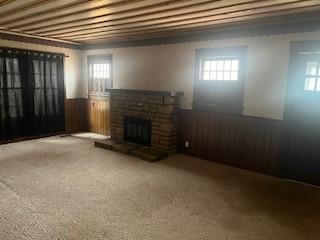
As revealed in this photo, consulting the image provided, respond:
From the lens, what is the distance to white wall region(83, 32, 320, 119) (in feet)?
12.5

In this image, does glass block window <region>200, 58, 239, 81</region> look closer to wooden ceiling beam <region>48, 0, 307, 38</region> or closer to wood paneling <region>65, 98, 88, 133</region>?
wooden ceiling beam <region>48, 0, 307, 38</region>

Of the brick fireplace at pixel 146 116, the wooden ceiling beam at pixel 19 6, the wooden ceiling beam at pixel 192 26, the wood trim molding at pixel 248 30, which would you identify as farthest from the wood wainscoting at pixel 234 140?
the wooden ceiling beam at pixel 19 6

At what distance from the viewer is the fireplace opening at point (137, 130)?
17.0 ft

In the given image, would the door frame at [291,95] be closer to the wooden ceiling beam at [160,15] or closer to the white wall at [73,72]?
the wooden ceiling beam at [160,15]

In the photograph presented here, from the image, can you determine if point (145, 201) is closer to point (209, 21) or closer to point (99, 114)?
point (209, 21)

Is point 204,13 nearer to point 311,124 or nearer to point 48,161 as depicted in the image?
point 311,124

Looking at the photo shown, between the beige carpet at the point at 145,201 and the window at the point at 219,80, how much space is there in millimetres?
1094

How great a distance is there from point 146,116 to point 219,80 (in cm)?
164

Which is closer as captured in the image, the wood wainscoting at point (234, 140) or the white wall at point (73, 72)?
the wood wainscoting at point (234, 140)

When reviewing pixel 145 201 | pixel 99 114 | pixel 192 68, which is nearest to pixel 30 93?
pixel 99 114

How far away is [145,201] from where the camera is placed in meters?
3.01

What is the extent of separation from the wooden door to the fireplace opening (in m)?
2.60

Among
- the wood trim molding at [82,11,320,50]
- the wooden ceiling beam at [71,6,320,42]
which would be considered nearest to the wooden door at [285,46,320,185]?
the wood trim molding at [82,11,320,50]

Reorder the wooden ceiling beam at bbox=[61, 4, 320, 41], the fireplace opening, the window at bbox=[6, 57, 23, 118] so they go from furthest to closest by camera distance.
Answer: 1. the window at bbox=[6, 57, 23, 118]
2. the fireplace opening
3. the wooden ceiling beam at bbox=[61, 4, 320, 41]
